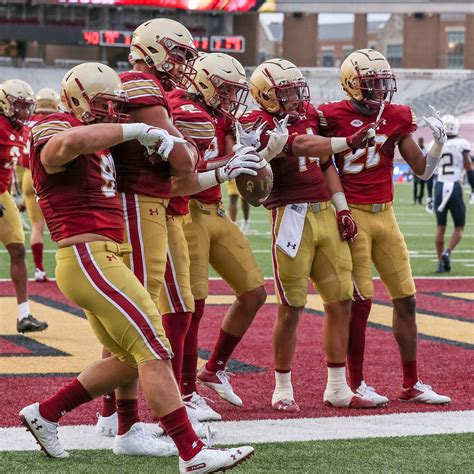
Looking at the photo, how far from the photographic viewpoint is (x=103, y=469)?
437 cm

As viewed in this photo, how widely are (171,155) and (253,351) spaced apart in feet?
9.86

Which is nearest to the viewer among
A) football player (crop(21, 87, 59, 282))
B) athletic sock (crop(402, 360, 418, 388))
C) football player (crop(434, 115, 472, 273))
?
athletic sock (crop(402, 360, 418, 388))

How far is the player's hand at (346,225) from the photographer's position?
18.6 ft

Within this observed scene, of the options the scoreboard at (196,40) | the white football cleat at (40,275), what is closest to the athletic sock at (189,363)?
the white football cleat at (40,275)

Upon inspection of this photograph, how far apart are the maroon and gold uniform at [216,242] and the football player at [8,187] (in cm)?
257

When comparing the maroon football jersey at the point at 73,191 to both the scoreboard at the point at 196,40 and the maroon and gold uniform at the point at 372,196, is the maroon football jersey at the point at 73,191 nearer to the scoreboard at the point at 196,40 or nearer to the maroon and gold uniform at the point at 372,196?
the maroon and gold uniform at the point at 372,196

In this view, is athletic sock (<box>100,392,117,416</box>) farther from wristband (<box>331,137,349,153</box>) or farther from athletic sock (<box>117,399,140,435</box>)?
wristband (<box>331,137,349,153</box>)

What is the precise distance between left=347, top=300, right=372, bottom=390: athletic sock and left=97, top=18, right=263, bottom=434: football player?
1.31 metres

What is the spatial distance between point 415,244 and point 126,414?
1154 centimetres

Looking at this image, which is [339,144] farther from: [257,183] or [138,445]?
[138,445]

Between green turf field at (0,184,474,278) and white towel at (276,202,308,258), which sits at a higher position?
white towel at (276,202,308,258)

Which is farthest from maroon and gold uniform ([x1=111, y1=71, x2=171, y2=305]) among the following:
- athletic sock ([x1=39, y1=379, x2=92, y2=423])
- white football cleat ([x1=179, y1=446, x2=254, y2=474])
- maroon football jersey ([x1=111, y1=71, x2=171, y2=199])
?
white football cleat ([x1=179, y1=446, x2=254, y2=474])

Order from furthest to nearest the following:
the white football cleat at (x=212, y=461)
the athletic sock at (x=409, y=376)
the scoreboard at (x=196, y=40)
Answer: the scoreboard at (x=196, y=40)
the athletic sock at (x=409, y=376)
the white football cleat at (x=212, y=461)

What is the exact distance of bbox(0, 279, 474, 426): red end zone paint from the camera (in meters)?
5.51
